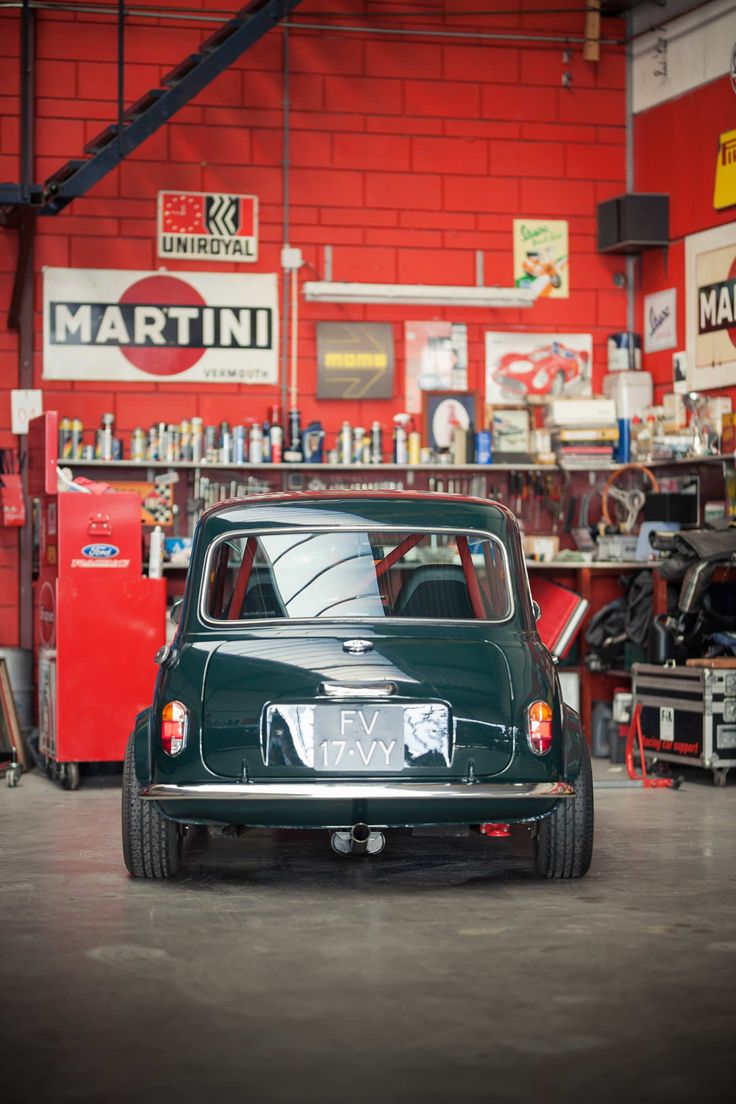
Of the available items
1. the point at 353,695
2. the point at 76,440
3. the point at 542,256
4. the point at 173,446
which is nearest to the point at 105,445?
the point at 76,440

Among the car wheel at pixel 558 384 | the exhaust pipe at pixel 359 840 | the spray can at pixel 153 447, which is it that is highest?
the car wheel at pixel 558 384

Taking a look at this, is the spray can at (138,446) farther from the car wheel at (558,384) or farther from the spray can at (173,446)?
the car wheel at (558,384)

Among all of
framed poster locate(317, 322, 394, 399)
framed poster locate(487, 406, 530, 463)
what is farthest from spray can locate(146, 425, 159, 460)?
→ framed poster locate(487, 406, 530, 463)

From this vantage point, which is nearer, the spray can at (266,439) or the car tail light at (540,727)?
the car tail light at (540,727)

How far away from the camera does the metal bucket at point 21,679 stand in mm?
9773

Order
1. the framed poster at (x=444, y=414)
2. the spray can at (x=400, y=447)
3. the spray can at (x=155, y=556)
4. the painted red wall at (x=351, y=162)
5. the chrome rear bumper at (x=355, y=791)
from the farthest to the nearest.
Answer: the framed poster at (x=444, y=414)
the spray can at (x=400, y=447)
the painted red wall at (x=351, y=162)
the spray can at (x=155, y=556)
the chrome rear bumper at (x=355, y=791)

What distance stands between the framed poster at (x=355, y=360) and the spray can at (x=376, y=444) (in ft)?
1.10

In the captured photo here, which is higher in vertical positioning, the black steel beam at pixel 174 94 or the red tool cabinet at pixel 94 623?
the black steel beam at pixel 174 94

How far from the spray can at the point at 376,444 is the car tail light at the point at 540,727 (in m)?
5.68

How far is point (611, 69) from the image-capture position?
37.7 ft

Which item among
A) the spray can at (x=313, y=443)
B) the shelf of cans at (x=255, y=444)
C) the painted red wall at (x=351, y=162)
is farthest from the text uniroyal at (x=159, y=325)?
the spray can at (x=313, y=443)

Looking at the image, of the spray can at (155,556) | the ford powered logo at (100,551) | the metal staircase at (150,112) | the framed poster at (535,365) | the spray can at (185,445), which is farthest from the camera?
the framed poster at (535,365)

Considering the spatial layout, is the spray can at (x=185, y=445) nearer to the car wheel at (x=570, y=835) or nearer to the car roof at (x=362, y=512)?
the car roof at (x=362, y=512)

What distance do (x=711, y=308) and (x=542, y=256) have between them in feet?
4.82
